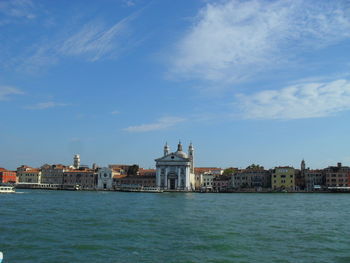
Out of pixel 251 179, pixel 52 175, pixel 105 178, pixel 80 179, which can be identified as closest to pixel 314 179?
pixel 251 179

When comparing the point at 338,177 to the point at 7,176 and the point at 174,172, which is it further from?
the point at 7,176

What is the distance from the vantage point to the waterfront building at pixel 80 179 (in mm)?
70938

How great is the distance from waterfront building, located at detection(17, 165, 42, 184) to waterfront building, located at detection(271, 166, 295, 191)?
4101 centimetres

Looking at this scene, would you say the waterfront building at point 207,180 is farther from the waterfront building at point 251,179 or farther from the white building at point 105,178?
the white building at point 105,178

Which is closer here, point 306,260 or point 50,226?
point 306,260

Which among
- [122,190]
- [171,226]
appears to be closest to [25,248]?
[171,226]

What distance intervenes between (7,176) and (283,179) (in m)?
47.5

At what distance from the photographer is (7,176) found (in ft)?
237

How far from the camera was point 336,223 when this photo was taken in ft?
62.0

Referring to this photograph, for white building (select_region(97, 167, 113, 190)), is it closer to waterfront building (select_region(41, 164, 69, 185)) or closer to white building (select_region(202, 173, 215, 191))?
waterfront building (select_region(41, 164, 69, 185))

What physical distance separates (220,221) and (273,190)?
150 ft

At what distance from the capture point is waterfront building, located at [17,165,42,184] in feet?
239

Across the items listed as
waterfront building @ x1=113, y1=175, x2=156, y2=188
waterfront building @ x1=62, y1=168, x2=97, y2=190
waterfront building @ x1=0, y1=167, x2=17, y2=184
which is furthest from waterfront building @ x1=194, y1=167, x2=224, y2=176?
waterfront building @ x1=0, y1=167, x2=17, y2=184

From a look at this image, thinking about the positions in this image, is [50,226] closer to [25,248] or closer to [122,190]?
[25,248]
